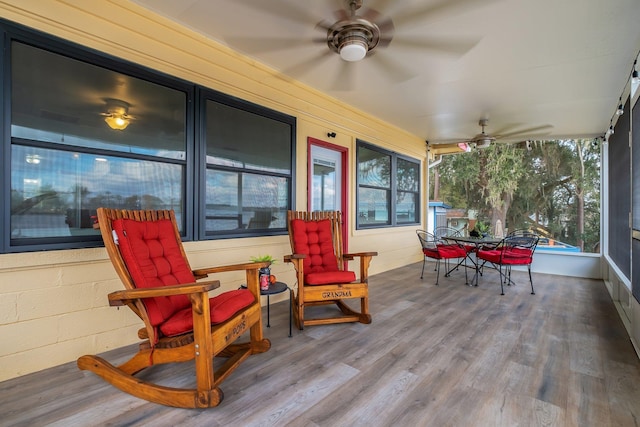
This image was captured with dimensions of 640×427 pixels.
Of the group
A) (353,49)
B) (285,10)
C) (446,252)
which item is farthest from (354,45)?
(446,252)

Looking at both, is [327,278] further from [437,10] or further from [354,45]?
[437,10]

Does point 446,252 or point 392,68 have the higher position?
point 392,68

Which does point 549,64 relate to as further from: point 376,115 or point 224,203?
point 224,203

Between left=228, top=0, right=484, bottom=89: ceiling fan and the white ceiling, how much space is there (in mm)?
15

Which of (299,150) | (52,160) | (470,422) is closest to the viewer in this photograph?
(470,422)

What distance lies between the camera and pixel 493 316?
10.7ft

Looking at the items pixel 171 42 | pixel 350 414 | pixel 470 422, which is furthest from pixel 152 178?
pixel 470 422

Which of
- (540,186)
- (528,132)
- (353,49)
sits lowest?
(540,186)

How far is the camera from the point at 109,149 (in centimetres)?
235

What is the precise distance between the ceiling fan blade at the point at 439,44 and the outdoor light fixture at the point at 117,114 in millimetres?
2503

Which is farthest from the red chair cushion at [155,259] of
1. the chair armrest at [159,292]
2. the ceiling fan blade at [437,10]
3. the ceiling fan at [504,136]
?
the ceiling fan at [504,136]

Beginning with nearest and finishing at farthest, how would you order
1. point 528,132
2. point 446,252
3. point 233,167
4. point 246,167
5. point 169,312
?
point 169,312 < point 233,167 < point 246,167 < point 446,252 < point 528,132

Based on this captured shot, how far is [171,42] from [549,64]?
3.93 meters

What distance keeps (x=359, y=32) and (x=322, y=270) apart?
2301 millimetres
